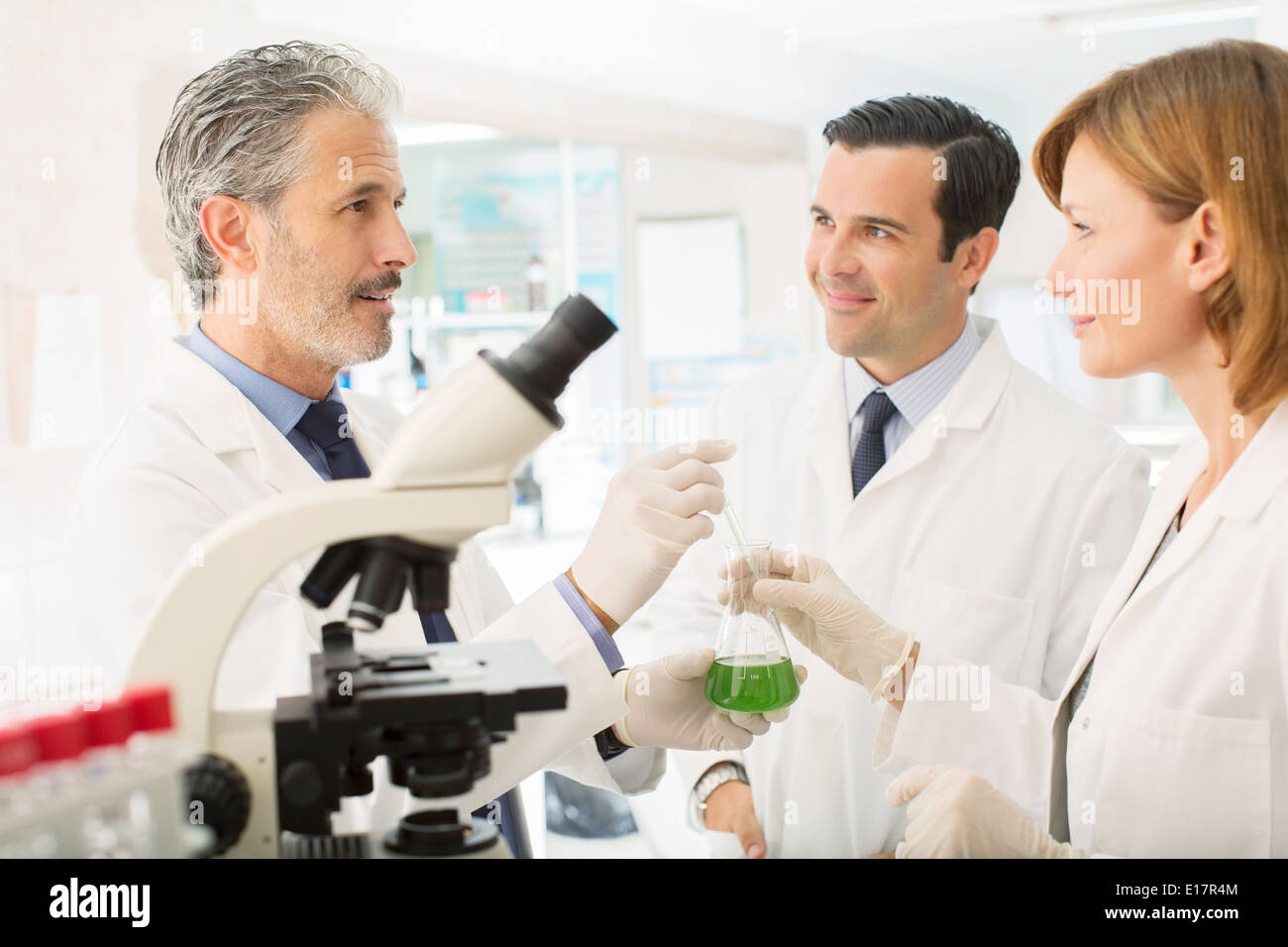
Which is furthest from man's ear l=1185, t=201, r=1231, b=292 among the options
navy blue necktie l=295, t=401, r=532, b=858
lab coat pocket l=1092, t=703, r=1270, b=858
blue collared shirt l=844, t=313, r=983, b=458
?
navy blue necktie l=295, t=401, r=532, b=858

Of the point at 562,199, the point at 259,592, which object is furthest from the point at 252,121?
the point at 562,199

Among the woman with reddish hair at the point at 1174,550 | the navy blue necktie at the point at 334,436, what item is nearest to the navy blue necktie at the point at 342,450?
the navy blue necktie at the point at 334,436

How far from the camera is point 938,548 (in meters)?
1.68

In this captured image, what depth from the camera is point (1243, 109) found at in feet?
3.41

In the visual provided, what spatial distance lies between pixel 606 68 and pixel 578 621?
3851 millimetres

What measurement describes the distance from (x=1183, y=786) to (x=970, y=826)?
286mm

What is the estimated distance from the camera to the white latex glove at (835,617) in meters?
1.32

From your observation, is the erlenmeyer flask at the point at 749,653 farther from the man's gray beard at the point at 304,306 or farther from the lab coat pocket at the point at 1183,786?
the man's gray beard at the point at 304,306

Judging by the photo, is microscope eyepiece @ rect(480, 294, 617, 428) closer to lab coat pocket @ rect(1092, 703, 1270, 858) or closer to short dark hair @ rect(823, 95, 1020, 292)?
lab coat pocket @ rect(1092, 703, 1270, 858)

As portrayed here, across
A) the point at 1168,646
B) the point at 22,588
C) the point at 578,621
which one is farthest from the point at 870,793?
the point at 22,588

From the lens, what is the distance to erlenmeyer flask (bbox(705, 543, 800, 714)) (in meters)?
1.24

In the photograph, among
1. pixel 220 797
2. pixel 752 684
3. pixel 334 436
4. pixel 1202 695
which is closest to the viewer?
pixel 220 797

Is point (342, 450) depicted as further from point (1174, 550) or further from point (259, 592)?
point (1174, 550)
